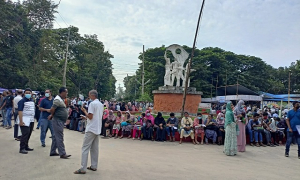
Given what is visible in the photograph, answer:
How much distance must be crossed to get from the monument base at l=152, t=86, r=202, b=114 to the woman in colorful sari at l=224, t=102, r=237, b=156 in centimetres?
845

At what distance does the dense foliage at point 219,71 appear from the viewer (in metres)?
36.3

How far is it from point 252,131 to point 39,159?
8.85m

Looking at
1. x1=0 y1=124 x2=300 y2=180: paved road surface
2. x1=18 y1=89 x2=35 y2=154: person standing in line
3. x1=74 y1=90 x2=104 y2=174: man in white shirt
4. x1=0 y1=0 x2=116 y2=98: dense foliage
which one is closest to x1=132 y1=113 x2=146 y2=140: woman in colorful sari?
x1=0 y1=124 x2=300 y2=180: paved road surface

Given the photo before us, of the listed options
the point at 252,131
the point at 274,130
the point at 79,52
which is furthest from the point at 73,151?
the point at 79,52

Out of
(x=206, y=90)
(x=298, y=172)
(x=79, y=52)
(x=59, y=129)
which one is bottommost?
(x=298, y=172)

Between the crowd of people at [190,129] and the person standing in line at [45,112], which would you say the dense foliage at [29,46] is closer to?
the crowd of people at [190,129]

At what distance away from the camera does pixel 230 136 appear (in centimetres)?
857

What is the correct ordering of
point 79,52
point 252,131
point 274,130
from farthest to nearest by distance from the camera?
point 79,52 < point 274,130 < point 252,131

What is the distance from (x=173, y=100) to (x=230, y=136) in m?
8.87

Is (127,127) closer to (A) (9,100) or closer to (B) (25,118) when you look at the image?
(A) (9,100)

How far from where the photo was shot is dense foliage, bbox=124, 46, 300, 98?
36.3 metres

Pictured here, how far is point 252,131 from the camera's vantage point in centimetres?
1124

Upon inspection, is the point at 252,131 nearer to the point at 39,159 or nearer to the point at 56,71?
the point at 39,159

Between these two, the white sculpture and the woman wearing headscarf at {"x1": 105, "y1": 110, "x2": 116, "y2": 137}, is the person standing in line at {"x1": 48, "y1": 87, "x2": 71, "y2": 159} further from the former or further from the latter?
the white sculpture
